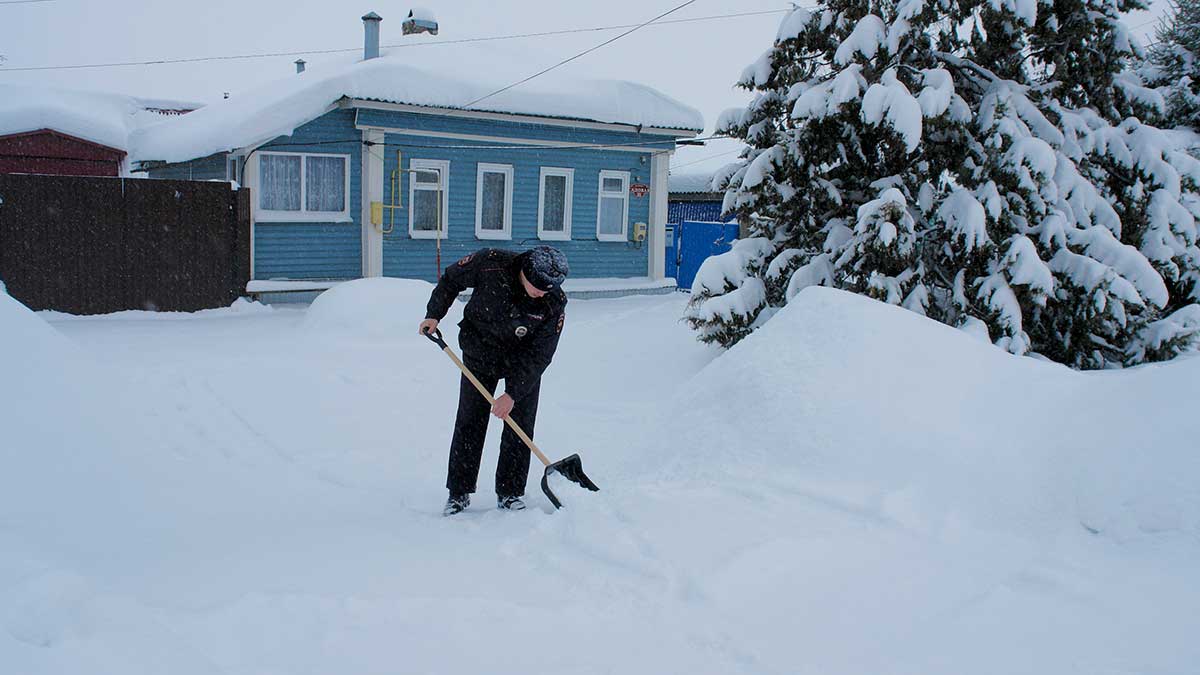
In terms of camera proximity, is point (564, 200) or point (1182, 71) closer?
point (1182, 71)

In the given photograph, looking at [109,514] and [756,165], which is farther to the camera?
[756,165]

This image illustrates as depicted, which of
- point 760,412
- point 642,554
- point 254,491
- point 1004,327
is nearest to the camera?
point 642,554

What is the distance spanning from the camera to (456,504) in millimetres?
5078

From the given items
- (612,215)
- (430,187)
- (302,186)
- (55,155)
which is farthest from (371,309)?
(55,155)

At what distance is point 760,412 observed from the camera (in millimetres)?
4684

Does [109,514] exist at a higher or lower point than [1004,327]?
lower

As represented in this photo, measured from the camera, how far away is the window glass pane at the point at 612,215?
18453 millimetres

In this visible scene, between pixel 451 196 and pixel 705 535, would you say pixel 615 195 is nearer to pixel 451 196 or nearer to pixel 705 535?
pixel 451 196

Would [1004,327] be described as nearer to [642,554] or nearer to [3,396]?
[642,554]

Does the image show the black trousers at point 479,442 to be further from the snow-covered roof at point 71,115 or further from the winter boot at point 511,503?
the snow-covered roof at point 71,115

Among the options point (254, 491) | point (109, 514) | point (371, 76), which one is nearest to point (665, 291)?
point (371, 76)

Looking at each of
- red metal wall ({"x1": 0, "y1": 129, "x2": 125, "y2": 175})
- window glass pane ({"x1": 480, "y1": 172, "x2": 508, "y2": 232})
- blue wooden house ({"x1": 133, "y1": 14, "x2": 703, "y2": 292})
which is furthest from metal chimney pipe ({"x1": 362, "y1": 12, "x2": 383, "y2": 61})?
red metal wall ({"x1": 0, "y1": 129, "x2": 125, "y2": 175})

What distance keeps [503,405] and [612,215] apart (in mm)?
14038

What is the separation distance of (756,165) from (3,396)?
663 centimetres
